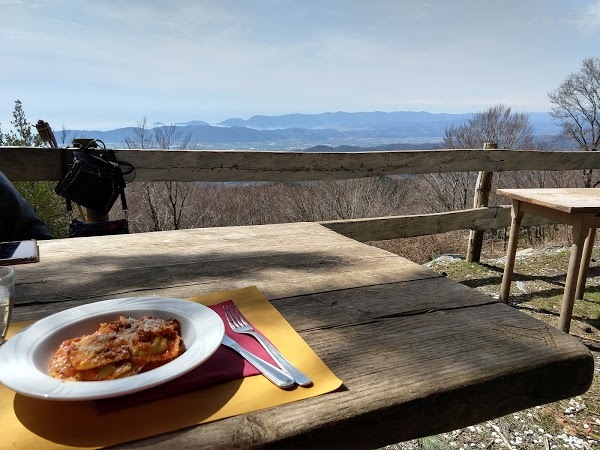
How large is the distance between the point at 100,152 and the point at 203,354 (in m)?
2.09

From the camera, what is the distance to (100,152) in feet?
7.91

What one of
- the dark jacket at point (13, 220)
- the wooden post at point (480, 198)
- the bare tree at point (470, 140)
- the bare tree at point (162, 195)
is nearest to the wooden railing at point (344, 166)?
the wooden post at point (480, 198)

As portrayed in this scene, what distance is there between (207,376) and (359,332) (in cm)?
28

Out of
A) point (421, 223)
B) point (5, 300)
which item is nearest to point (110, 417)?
point (5, 300)

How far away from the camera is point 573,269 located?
2463 millimetres

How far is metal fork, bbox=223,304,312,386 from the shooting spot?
2.06 ft

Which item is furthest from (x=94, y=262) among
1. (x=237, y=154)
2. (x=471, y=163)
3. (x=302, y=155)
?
(x=471, y=163)

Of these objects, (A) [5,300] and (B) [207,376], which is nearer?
(B) [207,376]

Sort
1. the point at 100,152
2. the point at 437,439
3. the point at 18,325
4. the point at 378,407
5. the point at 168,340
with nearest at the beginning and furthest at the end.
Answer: the point at 378,407
the point at 168,340
the point at 18,325
the point at 437,439
the point at 100,152

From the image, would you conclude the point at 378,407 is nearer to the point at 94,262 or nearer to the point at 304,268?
the point at 304,268

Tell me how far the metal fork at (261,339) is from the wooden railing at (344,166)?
1895 millimetres

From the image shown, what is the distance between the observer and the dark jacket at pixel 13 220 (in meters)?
1.80

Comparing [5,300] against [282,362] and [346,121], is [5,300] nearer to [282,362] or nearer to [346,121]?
[282,362]

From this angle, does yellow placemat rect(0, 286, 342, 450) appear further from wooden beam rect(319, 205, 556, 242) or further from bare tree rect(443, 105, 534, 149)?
bare tree rect(443, 105, 534, 149)
